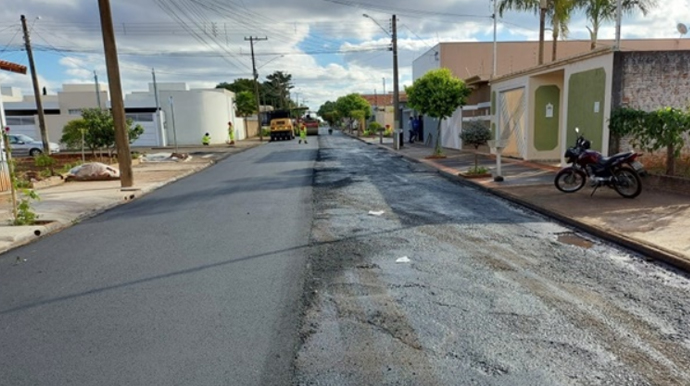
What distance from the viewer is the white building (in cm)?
4191

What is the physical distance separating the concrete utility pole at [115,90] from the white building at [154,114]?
2631 centimetres

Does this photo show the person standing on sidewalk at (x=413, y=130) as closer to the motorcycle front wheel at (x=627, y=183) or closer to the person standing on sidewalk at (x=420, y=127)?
the person standing on sidewalk at (x=420, y=127)

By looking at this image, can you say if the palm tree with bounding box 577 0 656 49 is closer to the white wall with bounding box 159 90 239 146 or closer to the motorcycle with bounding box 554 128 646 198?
the motorcycle with bounding box 554 128 646 198

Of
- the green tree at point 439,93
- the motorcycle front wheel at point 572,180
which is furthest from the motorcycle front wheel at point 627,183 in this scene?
the green tree at point 439,93

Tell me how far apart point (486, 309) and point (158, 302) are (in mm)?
3364

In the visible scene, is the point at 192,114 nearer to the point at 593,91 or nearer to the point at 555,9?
the point at 555,9

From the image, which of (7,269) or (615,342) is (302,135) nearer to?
(7,269)

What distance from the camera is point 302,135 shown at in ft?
139

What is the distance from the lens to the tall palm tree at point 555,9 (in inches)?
867

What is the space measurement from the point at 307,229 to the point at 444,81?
14164mm

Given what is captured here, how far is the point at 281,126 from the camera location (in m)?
48.2

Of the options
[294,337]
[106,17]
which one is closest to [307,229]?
[294,337]

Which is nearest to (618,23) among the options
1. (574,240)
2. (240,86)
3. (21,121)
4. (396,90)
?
(574,240)

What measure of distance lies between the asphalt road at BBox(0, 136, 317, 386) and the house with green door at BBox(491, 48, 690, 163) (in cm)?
866
